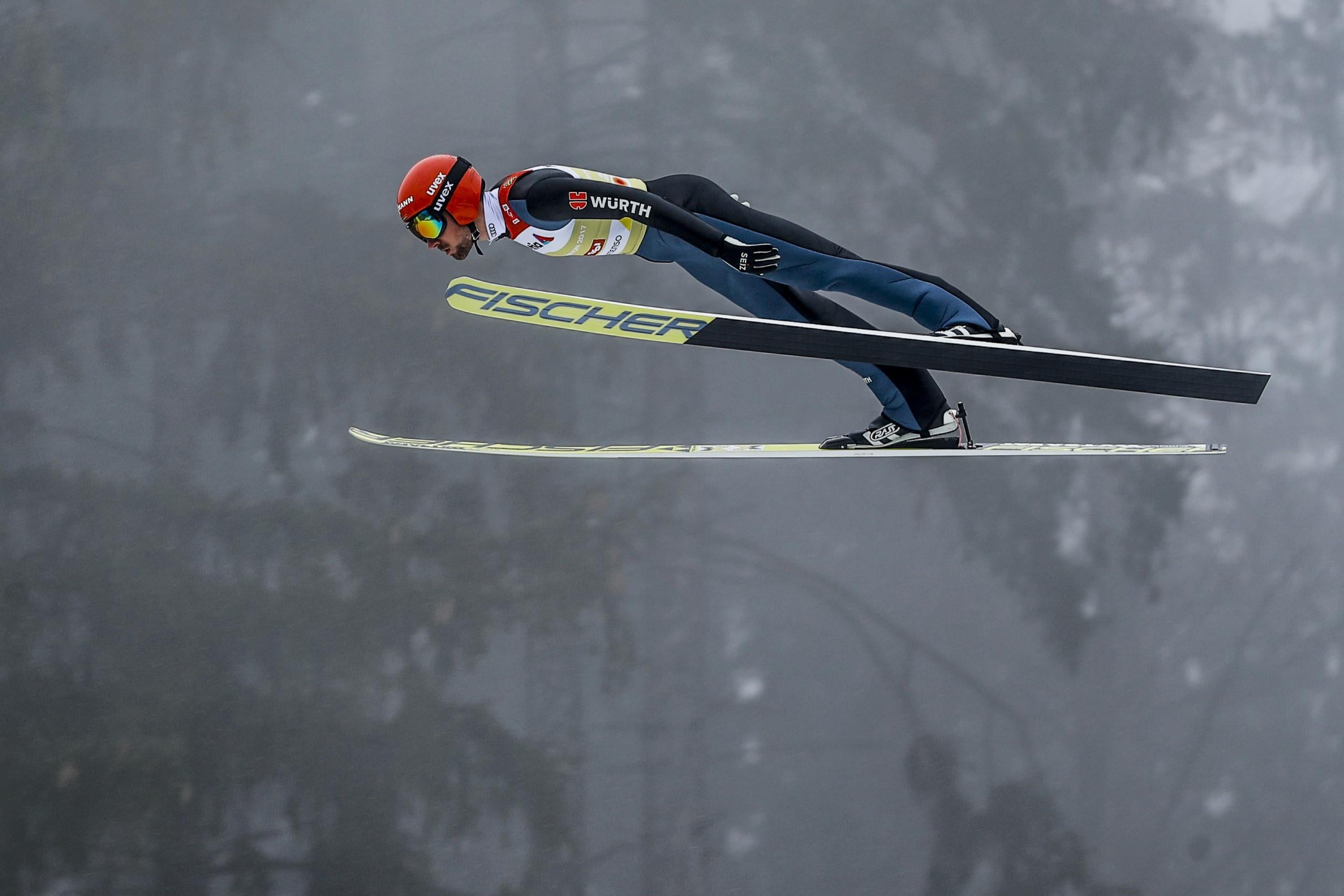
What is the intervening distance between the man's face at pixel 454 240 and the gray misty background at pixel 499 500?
179 centimetres

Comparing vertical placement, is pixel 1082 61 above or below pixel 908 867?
above

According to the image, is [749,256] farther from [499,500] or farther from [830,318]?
[499,500]

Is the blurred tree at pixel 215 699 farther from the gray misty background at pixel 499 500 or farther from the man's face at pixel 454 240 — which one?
the man's face at pixel 454 240

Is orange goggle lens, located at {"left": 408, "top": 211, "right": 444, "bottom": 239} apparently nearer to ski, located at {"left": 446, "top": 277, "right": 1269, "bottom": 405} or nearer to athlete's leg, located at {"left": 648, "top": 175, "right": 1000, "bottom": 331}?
ski, located at {"left": 446, "top": 277, "right": 1269, "bottom": 405}

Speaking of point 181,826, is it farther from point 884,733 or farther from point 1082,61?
point 1082,61

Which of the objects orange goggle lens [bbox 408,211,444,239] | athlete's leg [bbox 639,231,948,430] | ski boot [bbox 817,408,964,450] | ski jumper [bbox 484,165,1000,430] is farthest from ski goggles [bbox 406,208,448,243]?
ski boot [bbox 817,408,964,450]

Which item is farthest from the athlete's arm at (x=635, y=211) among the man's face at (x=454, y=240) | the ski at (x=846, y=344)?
the man's face at (x=454, y=240)

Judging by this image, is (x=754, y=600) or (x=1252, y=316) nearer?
(x=754, y=600)

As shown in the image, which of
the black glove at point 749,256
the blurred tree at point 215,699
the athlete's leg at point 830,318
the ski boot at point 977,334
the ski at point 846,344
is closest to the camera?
the black glove at point 749,256

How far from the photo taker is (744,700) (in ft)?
16.6

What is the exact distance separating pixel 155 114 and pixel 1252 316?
216 inches

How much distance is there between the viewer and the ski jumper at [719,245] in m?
2.94

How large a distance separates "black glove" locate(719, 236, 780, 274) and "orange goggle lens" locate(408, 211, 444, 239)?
34.0 inches

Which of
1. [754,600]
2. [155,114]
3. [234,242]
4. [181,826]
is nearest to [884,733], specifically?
[754,600]
